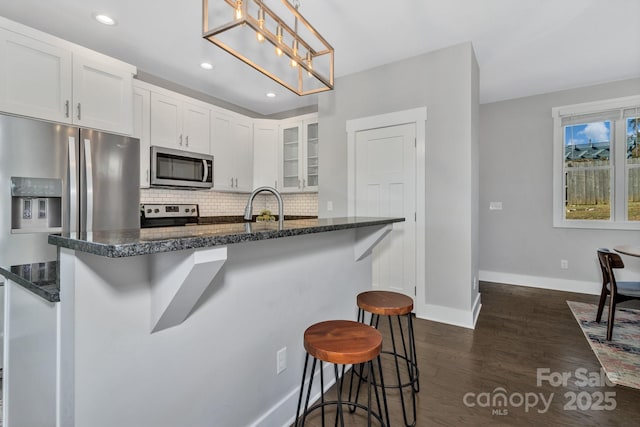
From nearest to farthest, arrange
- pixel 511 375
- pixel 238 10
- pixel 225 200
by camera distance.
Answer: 1. pixel 238 10
2. pixel 511 375
3. pixel 225 200

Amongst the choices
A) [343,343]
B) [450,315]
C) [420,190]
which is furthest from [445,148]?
[343,343]

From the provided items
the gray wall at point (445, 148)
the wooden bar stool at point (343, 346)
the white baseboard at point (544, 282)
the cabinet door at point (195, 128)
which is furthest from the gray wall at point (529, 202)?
the wooden bar stool at point (343, 346)

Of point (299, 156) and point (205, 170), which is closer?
point (205, 170)

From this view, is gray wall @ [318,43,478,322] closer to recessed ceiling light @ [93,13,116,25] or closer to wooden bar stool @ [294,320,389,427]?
wooden bar stool @ [294,320,389,427]

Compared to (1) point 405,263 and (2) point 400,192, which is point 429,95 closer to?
(2) point 400,192

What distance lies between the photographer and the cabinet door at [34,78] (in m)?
2.20

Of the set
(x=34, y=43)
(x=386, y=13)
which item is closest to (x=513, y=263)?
(x=386, y=13)

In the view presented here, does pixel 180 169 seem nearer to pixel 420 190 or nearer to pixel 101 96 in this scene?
pixel 101 96

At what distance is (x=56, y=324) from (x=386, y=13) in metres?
2.85

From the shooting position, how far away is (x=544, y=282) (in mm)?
4316

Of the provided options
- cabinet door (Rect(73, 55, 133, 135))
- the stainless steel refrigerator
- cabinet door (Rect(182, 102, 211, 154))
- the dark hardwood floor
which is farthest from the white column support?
cabinet door (Rect(182, 102, 211, 154))

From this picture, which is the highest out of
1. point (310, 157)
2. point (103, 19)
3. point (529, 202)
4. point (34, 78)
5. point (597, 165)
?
point (103, 19)

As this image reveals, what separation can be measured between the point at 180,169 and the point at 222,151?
2.36 ft

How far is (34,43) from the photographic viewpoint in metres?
2.32
